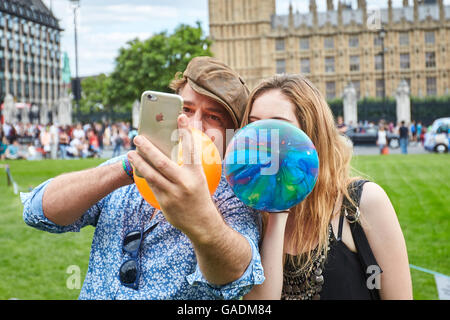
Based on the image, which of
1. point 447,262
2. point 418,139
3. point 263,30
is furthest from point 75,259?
point 263,30

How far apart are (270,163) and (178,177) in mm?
257

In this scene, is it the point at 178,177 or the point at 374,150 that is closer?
the point at 178,177

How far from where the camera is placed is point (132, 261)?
143 cm

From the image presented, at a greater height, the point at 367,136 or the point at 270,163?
the point at 270,163

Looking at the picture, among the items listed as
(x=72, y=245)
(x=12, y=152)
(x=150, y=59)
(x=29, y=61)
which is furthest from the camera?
(x=29, y=61)

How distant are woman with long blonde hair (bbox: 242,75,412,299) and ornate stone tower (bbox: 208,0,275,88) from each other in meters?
58.6

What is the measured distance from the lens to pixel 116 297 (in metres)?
1.42

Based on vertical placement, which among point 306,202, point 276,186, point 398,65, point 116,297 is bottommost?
point 116,297

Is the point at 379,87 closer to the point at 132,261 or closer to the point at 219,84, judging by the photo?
the point at 219,84

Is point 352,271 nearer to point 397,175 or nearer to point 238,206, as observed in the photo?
point 238,206

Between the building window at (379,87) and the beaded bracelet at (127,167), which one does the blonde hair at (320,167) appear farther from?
the building window at (379,87)

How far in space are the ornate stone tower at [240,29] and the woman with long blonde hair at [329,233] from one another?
58.6 m

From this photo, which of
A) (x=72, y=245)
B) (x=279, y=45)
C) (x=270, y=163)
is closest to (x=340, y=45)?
(x=279, y=45)

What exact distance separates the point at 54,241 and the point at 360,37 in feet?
190
